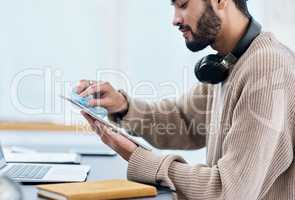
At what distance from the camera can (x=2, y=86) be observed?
87.8 inches

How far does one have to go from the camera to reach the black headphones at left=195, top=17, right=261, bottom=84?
1298 millimetres

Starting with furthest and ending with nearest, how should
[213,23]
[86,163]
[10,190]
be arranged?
[86,163] → [213,23] → [10,190]

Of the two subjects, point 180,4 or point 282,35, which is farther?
point 282,35

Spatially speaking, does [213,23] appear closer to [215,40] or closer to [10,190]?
[215,40]

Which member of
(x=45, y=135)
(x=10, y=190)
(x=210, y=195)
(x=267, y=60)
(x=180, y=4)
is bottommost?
(x=45, y=135)

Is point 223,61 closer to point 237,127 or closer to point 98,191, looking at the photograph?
point 237,127

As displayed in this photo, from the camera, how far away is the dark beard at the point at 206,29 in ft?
4.39

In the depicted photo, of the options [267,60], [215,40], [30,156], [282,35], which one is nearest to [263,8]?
[282,35]

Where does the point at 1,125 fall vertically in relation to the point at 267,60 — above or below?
below

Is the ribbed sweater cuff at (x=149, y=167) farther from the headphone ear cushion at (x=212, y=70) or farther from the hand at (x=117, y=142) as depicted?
the headphone ear cushion at (x=212, y=70)

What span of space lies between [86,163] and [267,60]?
2.36ft

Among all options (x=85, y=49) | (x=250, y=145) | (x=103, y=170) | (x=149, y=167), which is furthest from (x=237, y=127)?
(x=85, y=49)

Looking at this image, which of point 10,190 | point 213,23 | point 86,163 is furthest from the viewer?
point 86,163
